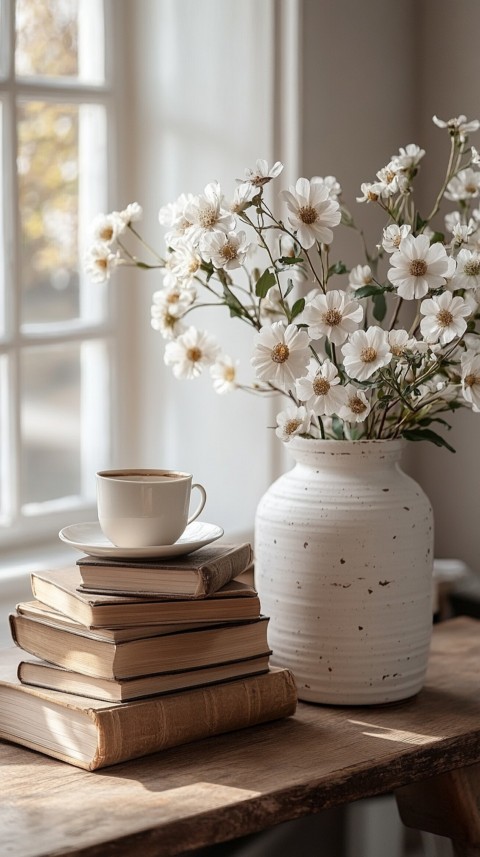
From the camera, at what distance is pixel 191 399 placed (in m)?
1.93

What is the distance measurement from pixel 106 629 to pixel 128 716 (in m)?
0.09

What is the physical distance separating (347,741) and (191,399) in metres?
0.86

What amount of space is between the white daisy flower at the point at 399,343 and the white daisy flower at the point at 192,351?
24cm

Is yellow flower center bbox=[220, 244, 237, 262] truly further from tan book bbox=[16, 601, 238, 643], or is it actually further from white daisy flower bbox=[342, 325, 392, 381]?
tan book bbox=[16, 601, 238, 643]

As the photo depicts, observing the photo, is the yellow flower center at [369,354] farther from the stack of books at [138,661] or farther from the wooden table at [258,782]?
the wooden table at [258,782]

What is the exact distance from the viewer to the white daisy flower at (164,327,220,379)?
4.40 ft

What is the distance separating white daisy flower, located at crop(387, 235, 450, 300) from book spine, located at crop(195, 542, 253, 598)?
32cm

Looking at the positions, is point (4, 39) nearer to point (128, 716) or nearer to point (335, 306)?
point (335, 306)

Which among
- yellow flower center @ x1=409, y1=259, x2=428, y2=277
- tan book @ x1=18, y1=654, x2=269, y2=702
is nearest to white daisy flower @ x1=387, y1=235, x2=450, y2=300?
yellow flower center @ x1=409, y1=259, x2=428, y2=277

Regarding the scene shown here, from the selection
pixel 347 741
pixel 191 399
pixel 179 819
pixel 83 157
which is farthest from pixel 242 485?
pixel 179 819

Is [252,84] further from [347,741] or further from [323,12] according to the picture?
[347,741]

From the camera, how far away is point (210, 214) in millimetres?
1190

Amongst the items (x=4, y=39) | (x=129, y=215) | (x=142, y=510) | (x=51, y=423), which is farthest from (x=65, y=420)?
(x=142, y=510)

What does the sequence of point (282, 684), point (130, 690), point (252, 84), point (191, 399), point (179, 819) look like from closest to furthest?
point (179, 819) → point (130, 690) → point (282, 684) → point (252, 84) → point (191, 399)
